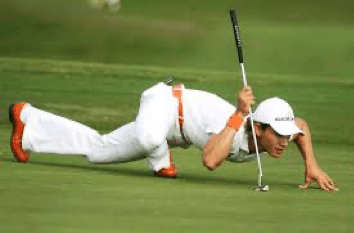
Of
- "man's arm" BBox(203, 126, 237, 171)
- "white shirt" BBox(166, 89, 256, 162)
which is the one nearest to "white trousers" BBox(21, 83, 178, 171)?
"white shirt" BBox(166, 89, 256, 162)

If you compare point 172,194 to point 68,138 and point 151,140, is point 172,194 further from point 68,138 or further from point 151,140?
point 68,138

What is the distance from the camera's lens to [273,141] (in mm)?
9586

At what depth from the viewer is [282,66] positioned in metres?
27.8

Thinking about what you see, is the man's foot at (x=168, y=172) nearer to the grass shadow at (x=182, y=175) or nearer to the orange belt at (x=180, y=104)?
the grass shadow at (x=182, y=175)

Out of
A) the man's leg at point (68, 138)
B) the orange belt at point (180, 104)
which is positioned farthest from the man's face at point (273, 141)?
the man's leg at point (68, 138)

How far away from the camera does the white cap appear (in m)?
9.51

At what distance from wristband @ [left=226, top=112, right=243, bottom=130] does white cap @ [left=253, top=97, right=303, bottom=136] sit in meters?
0.22

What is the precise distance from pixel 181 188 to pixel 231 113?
2.76ft

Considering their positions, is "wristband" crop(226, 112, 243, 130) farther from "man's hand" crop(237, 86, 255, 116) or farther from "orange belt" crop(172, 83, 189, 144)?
"orange belt" crop(172, 83, 189, 144)

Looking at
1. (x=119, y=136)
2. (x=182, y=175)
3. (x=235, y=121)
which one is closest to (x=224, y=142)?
(x=235, y=121)

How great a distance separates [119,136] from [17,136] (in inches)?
30.2

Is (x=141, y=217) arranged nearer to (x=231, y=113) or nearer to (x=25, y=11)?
(x=231, y=113)

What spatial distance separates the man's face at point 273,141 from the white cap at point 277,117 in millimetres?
61

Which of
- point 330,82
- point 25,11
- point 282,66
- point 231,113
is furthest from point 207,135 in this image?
point 25,11
